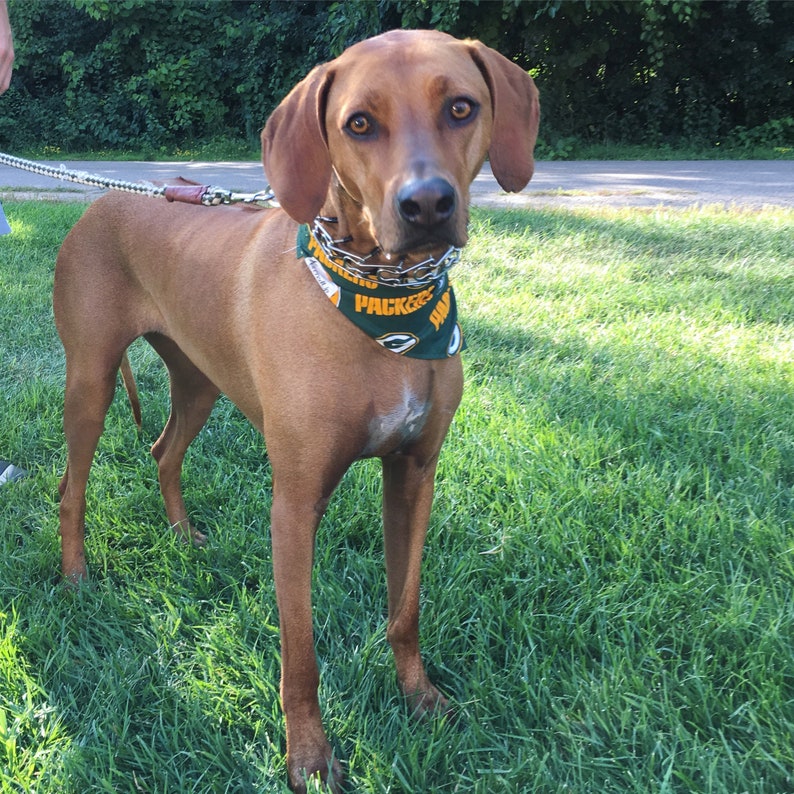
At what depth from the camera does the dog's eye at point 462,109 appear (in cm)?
180

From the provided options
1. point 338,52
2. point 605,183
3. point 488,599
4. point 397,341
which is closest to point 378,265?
point 397,341

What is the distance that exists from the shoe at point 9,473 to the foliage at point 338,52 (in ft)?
36.5

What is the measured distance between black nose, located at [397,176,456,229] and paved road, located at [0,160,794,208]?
671 cm

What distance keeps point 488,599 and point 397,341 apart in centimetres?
96

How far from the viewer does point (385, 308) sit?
75.0 inches

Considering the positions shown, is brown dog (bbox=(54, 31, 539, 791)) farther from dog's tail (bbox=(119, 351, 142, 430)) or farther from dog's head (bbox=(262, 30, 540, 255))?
dog's tail (bbox=(119, 351, 142, 430))

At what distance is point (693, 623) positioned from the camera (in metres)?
2.30

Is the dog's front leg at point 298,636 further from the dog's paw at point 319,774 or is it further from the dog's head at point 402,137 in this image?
the dog's head at point 402,137

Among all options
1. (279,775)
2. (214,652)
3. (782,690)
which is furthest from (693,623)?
(214,652)

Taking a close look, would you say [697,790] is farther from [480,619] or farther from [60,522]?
[60,522]

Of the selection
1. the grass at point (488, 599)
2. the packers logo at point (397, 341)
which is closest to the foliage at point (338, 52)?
the grass at point (488, 599)

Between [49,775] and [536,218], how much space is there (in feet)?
19.4

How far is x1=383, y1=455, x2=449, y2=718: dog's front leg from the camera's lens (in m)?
2.18

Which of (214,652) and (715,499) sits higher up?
(715,499)
